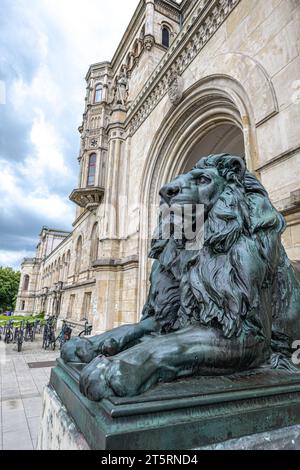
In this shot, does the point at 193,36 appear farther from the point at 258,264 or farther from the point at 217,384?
the point at 217,384

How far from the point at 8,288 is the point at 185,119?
61.1 m

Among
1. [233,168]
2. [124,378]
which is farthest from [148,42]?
[124,378]

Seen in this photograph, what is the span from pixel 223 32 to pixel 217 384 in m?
6.83

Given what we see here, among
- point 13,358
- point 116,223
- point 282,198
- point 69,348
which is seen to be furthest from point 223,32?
point 13,358

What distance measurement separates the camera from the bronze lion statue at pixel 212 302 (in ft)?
3.41

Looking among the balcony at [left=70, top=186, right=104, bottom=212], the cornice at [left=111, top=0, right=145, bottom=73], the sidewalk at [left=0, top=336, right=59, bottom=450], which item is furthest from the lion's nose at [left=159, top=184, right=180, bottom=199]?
A: the cornice at [left=111, top=0, right=145, bottom=73]

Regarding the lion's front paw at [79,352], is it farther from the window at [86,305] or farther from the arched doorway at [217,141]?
the window at [86,305]

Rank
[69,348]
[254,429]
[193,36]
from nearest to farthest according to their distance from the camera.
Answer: [254,429] < [69,348] < [193,36]

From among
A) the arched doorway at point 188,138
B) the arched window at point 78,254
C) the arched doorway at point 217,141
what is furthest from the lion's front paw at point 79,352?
the arched window at point 78,254

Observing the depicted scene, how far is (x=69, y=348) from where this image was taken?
1503 millimetres

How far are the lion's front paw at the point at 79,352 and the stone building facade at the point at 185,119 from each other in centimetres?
289

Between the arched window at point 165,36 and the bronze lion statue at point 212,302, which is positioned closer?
the bronze lion statue at point 212,302

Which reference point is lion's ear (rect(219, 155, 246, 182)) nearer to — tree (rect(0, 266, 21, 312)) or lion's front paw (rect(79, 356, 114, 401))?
lion's front paw (rect(79, 356, 114, 401))

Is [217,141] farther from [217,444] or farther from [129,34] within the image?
[129,34]
